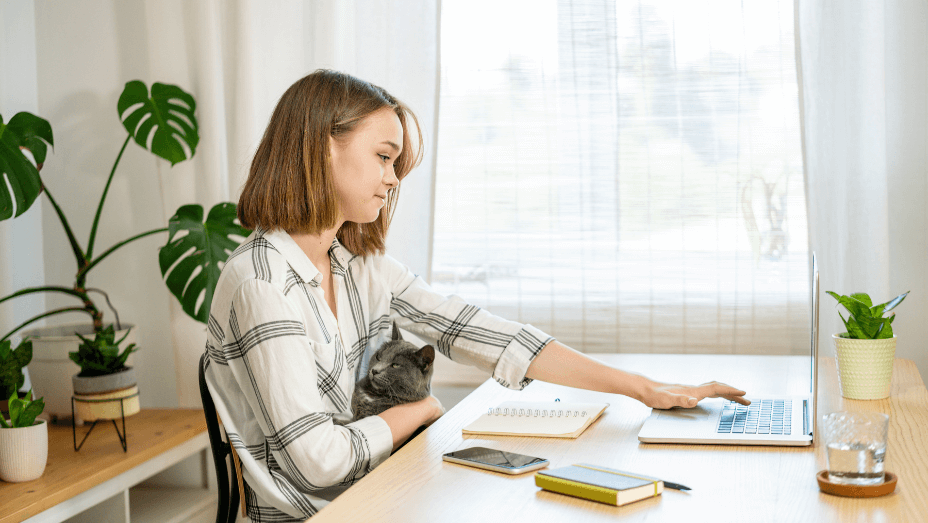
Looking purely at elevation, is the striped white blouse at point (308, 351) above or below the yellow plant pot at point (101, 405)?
above

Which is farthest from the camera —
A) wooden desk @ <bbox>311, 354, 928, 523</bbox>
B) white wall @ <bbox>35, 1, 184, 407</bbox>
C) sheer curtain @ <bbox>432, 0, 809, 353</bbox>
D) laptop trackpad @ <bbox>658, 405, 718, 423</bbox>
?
white wall @ <bbox>35, 1, 184, 407</bbox>

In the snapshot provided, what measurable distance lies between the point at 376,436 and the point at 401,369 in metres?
0.16

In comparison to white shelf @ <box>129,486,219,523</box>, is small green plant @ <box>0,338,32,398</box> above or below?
above

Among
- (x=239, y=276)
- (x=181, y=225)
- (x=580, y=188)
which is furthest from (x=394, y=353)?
(x=580, y=188)

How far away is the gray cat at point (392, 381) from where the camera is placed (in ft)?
4.44

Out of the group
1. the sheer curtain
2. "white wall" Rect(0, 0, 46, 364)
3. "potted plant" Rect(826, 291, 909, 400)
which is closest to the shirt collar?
"potted plant" Rect(826, 291, 909, 400)

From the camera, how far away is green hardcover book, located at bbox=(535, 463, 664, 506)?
2.95 ft

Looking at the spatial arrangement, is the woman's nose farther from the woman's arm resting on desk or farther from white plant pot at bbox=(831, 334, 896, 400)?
white plant pot at bbox=(831, 334, 896, 400)

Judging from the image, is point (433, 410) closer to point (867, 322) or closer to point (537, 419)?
point (537, 419)

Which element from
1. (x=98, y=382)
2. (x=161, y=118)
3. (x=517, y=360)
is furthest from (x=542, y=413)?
(x=161, y=118)

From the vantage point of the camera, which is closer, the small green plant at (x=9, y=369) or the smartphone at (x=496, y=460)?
the smartphone at (x=496, y=460)

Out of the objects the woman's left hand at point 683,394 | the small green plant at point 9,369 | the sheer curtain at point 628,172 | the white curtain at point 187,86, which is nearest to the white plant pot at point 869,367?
the woman's left hand at point 683,394

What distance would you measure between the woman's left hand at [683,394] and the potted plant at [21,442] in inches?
49.7

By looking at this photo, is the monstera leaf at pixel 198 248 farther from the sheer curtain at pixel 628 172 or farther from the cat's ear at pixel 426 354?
the cat's ear at pixel 426 354
